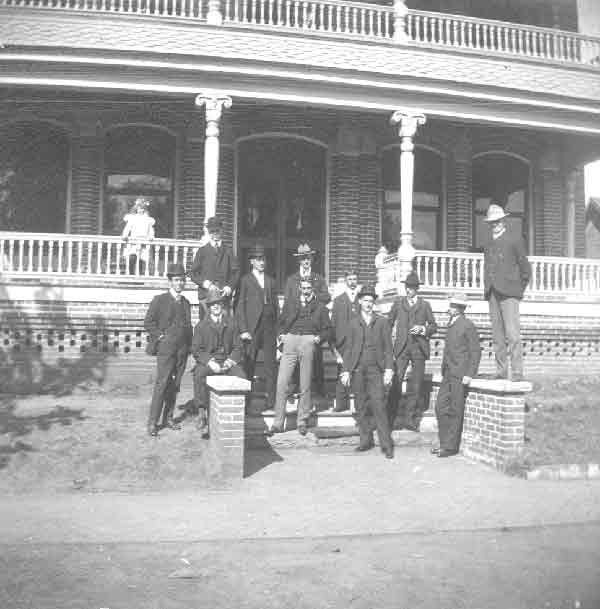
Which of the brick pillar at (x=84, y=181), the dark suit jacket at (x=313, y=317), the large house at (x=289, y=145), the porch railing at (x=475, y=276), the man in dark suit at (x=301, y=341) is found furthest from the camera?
the brick pillar at (x=84, y=181)

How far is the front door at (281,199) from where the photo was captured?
1570cm

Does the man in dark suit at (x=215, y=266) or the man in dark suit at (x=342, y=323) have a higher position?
the man in dark suit at (x=215, y=266)

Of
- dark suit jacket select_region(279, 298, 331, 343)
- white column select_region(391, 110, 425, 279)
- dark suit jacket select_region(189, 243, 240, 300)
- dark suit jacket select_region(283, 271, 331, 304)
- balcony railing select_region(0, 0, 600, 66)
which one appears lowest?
dark suit jacket select_region(279, 298, 331, 343)

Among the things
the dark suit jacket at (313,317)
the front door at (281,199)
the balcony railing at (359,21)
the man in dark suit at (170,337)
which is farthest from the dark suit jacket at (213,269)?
the front door at (281,199)

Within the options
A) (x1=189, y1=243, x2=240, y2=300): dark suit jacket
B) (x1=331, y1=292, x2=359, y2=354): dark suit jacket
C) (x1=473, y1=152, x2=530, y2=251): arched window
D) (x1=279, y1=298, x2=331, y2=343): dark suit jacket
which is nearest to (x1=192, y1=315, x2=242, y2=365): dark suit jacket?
(x1=279, y1=298, x2=331, y2=343): dark suit jacket

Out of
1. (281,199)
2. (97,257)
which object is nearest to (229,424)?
(97,257)

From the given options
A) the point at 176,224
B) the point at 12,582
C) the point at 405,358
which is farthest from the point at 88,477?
the point at 176,224

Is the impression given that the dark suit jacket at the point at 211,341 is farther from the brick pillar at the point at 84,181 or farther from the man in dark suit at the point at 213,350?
the brick pillar at the point at 84,181

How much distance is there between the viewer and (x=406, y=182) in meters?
13.7

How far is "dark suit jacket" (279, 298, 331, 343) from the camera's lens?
30.1ft

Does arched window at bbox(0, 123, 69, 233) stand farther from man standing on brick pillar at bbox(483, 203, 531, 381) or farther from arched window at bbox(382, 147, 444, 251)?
man standing on brick pillar at bbox(483, 203, 531, 381)

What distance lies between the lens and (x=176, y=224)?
49.8 feet

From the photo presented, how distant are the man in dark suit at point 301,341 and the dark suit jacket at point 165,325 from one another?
1168 mm

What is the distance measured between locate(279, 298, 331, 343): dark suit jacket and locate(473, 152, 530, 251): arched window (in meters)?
8.51
